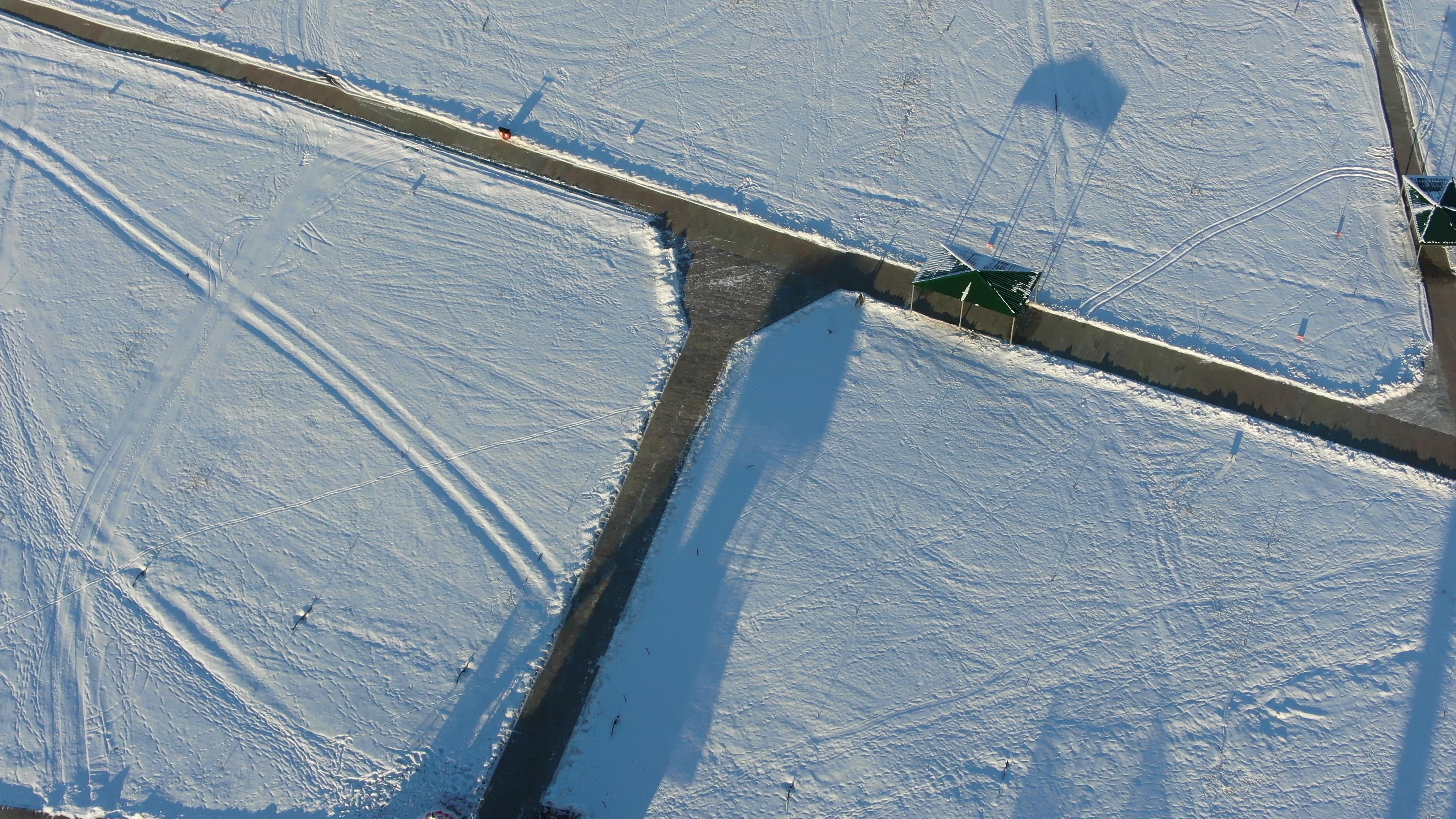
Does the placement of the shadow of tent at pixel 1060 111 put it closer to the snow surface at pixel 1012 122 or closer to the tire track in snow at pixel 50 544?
the snow surface at pixel 1012 122

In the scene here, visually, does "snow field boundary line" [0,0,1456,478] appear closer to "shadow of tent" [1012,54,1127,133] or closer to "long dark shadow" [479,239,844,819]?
"long dark shadow" [479,239,844,819]

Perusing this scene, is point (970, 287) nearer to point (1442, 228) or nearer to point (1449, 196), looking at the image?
point (1442, 228)

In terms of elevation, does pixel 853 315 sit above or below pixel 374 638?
above

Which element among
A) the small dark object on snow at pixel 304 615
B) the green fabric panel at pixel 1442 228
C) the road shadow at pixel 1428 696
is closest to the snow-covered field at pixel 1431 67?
the green fabric panel at pixel 1442 228

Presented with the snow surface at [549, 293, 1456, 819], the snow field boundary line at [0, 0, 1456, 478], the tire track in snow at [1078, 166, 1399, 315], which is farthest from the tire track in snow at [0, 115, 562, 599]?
the tire track in snow at [1078, 166, 1399, 315]

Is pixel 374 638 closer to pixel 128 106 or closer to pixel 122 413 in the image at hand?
pixel 122 413

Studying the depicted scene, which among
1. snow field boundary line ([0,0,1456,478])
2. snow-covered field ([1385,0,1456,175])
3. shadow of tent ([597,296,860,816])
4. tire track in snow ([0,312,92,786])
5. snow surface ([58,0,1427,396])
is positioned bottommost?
tire track in snow ([0,312,92,786])

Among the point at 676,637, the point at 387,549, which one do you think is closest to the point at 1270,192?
the point at 676,637

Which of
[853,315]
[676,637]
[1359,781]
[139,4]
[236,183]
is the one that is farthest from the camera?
[139,4]
